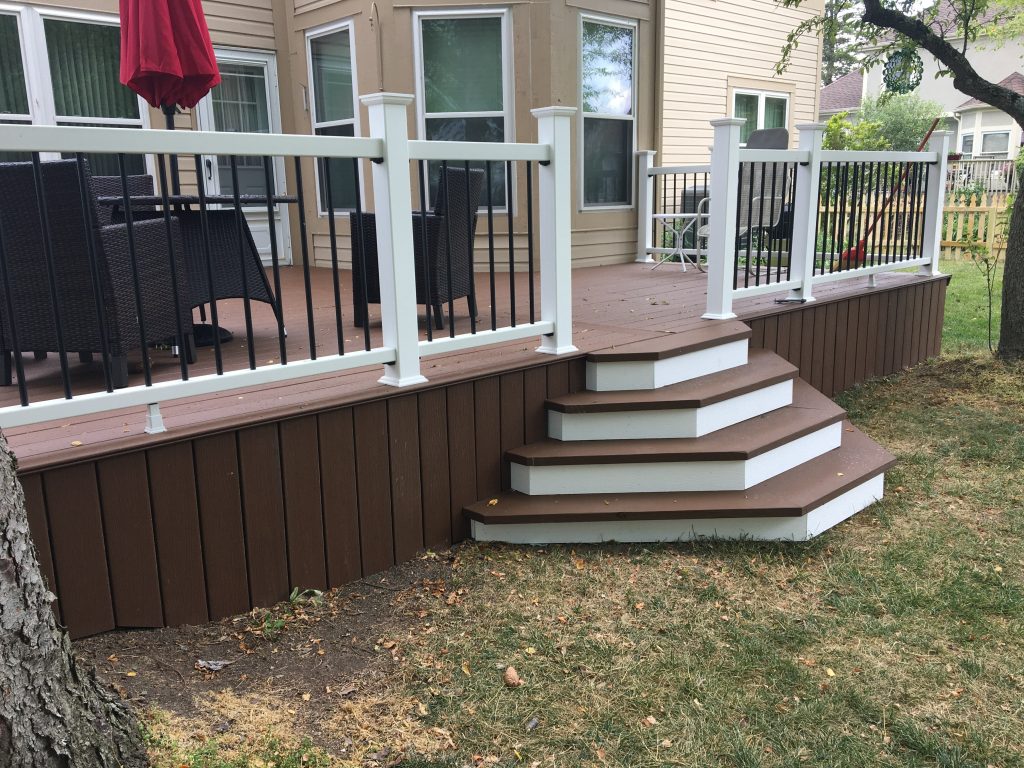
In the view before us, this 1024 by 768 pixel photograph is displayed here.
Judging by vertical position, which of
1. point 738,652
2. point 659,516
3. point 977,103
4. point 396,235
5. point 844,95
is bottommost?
point 738,652

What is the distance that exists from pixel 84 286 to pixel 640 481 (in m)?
2.29

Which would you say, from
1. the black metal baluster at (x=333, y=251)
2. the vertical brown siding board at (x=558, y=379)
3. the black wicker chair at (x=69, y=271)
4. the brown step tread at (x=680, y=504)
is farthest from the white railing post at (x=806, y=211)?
the black wicker chair at (x=69, y=271)

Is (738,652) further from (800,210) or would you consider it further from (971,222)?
(971,222)

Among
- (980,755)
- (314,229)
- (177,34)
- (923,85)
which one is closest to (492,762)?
(980,755)

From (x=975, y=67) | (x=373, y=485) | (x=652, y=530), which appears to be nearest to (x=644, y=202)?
(x=652, y=530)

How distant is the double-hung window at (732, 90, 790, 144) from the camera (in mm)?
9805

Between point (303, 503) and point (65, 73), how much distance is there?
5.44m

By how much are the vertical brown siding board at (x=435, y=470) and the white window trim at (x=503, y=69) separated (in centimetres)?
379

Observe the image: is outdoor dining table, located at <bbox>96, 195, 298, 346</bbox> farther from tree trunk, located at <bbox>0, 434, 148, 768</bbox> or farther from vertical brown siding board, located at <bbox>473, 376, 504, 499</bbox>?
tree trunk, located at <bbox>0, 434, 148, 768</bbox>

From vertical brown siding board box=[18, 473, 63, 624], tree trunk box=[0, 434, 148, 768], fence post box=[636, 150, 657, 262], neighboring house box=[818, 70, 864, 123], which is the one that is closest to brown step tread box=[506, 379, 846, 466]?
vertical brown siding board box=[18, 473, 63, 624]

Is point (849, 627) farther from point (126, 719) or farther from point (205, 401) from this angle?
Result: point (205, 401)

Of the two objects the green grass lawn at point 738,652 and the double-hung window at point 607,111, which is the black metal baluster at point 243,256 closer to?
the green grass lawn at point 738,652

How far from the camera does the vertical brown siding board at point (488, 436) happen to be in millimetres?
3457

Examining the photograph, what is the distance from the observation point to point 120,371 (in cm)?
316
